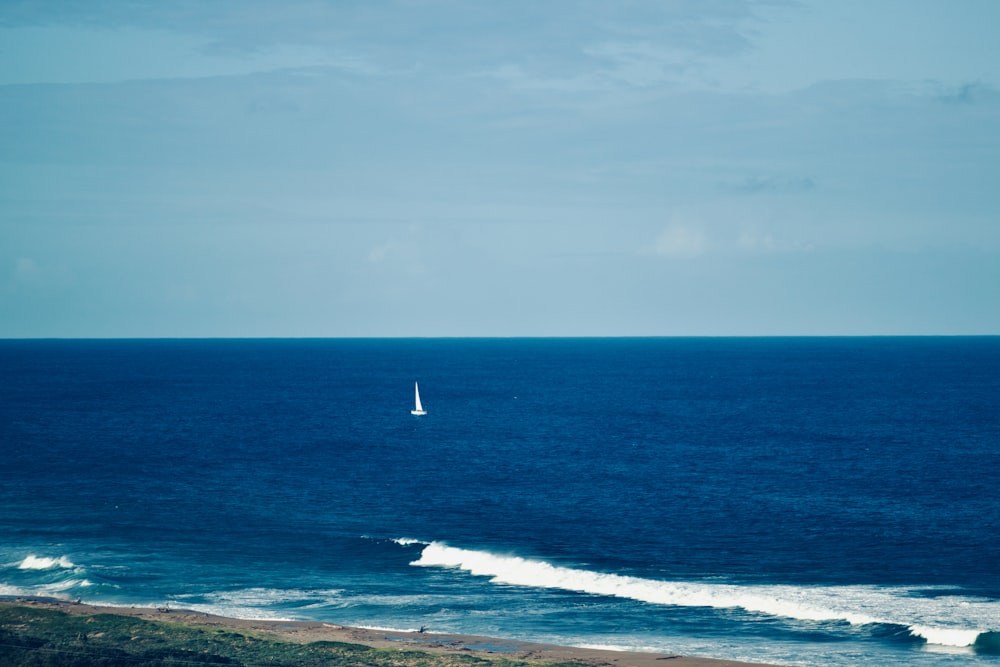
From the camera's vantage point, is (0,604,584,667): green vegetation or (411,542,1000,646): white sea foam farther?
(411,542,1000,646): white sea foam

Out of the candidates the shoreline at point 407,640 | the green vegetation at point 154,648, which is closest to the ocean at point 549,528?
the shoreline at point 407,640

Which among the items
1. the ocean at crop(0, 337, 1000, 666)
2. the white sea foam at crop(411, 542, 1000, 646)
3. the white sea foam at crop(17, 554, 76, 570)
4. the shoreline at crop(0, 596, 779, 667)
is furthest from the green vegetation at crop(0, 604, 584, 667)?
the white sea foam at crop(411, 542, 1000, 646)

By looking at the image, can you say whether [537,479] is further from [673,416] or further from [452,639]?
[673,416]

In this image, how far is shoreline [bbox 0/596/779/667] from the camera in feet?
136

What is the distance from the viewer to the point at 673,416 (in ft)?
478

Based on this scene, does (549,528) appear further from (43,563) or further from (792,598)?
(43,563)

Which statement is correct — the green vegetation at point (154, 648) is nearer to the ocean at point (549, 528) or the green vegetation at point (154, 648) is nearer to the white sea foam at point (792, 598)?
the ocean at point (549, 528)

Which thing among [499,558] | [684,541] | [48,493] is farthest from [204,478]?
[684,541]

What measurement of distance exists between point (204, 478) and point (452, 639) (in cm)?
5150

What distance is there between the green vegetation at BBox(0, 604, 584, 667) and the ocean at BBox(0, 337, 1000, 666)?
6947mm

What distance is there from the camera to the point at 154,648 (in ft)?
127

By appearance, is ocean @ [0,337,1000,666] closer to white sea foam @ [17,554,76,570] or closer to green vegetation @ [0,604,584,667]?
white sea foam @ [17,554,76,570]

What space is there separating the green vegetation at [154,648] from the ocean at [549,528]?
274 inches

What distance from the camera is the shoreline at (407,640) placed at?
136 feet
